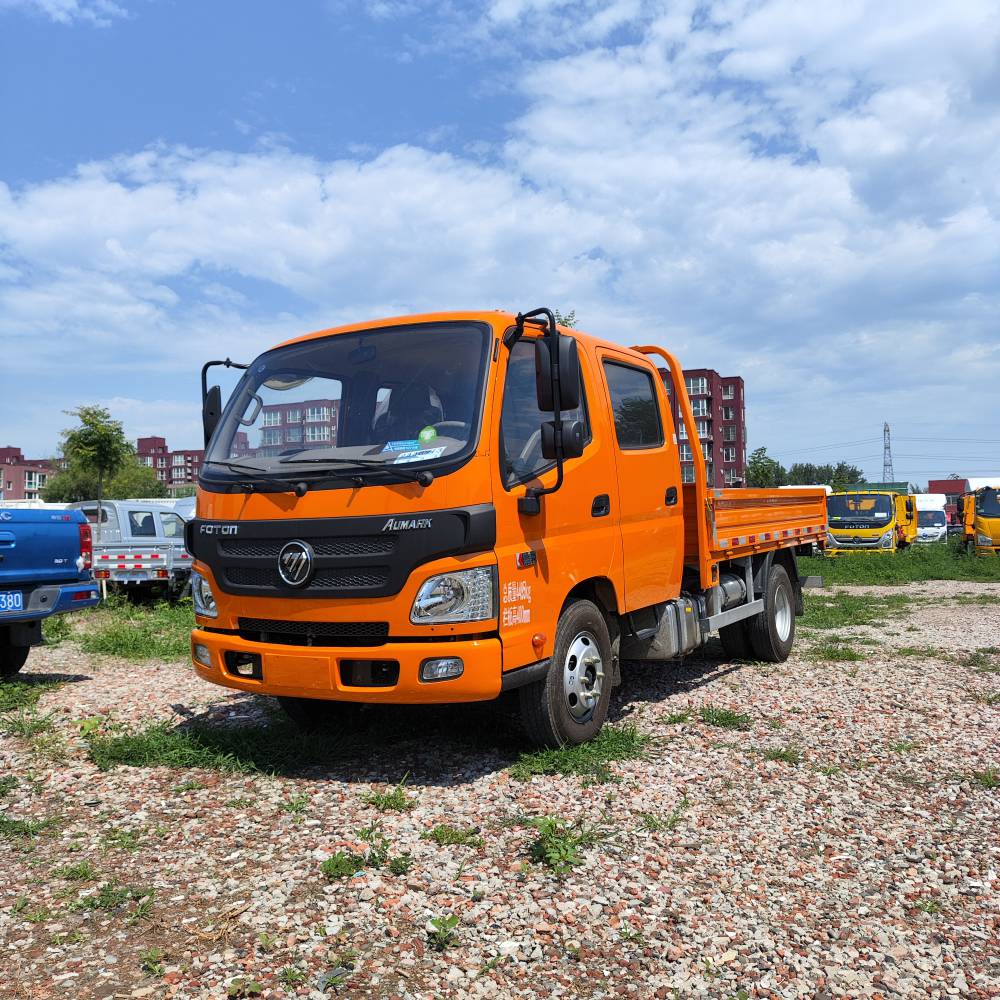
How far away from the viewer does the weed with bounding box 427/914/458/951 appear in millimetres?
3295

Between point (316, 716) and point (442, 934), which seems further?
point (316, 716)

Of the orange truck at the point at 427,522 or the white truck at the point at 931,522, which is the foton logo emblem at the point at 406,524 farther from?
the white truck at the point at 931,522

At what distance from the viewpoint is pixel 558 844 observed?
4012mm

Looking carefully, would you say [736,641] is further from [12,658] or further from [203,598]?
[12,658]

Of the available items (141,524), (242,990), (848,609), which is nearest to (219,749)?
(242,990)

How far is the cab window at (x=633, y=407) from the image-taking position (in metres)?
6.13

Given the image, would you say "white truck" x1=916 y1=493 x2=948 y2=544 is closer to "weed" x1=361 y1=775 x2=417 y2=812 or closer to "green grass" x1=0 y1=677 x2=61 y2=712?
"green grass" x1=0 y1=677 x2=61 y2=712

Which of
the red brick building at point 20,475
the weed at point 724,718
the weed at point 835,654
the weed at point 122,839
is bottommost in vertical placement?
the weed at point 835,654

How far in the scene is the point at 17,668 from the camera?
27.7 ft

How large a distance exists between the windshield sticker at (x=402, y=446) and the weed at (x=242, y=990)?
2.63 m

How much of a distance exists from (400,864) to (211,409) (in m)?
3.57

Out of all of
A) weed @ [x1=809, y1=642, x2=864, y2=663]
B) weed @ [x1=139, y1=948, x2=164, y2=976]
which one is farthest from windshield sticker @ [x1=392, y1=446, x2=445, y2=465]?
weed @ [x1=809, y1=642, x2=864, y2=663]

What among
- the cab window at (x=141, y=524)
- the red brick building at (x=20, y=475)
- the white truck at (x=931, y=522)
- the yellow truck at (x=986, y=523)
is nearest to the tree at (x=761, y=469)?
the white truck at (x=931, y=522)

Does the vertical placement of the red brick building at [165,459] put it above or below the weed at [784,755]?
above
